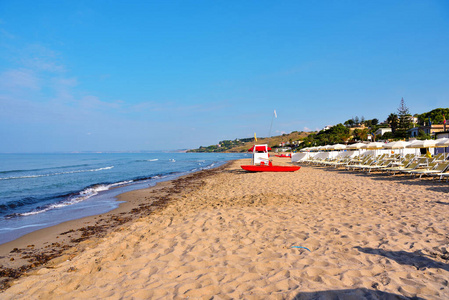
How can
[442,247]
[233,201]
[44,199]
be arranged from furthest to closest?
[44,199]
[233,201]
[442,247]

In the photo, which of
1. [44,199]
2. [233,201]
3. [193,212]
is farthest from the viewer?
[44,199]

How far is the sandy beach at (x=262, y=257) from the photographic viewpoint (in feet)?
9.06

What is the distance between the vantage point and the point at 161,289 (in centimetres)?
289

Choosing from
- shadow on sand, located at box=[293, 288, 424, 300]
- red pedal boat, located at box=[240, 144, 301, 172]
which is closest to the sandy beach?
shadow on sand, located at box=[293, 288, 424, 300]

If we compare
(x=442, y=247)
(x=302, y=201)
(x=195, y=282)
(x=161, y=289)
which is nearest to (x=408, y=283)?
(x=442, y=247)

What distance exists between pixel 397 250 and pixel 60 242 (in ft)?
21.7

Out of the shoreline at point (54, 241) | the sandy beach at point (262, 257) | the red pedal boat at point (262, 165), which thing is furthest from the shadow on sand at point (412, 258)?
the red pedal boat at point (262, 165)

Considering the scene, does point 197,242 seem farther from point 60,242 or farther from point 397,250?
point 60,242

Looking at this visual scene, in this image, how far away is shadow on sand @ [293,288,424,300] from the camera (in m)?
2.48

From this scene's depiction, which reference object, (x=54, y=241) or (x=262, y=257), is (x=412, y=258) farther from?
(x=54, y=241)

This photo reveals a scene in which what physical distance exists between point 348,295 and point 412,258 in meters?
1.43

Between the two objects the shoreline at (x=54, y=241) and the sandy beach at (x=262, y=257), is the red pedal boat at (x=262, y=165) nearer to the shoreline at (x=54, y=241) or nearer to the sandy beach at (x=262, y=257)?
the shoreline at (x=54, y=241)

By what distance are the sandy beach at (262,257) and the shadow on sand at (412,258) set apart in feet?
0.04

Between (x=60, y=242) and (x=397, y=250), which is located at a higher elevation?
(x=397, y=250)
